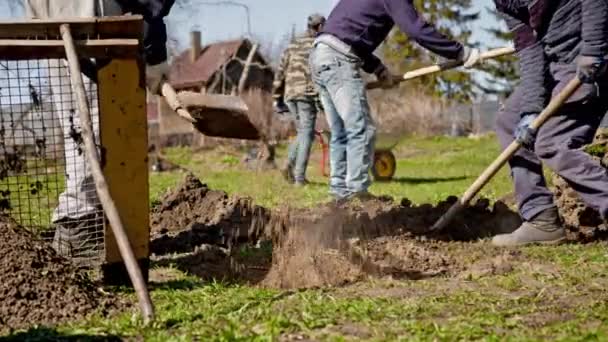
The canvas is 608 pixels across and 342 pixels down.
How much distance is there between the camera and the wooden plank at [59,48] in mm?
4711

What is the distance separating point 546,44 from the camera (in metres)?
6.25

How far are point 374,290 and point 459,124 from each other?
1666 inches

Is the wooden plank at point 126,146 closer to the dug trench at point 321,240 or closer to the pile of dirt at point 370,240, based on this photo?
the dug trench at point 321,240

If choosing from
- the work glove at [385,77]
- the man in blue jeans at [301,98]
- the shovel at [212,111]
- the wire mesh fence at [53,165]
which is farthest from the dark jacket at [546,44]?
the man in blue jeans at [301,98]

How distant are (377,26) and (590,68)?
2400mm

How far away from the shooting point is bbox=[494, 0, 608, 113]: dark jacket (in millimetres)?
6082

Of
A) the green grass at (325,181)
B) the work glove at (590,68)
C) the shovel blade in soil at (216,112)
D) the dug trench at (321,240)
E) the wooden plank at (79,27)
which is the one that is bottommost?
the green grass at (325,181)

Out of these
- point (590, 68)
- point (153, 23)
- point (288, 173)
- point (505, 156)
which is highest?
point (153, 23)

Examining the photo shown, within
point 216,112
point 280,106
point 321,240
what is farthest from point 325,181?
point 216,112

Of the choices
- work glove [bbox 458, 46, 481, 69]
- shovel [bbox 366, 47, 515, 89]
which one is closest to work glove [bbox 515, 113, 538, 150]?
shovel [bbox 366, 47, 515, 89]

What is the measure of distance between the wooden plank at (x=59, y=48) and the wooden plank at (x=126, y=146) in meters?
0.09

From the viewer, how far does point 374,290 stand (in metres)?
4.66

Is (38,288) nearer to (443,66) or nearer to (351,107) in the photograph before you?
(351,107)

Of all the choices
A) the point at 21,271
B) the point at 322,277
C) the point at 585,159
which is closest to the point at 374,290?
the point at 322,277
